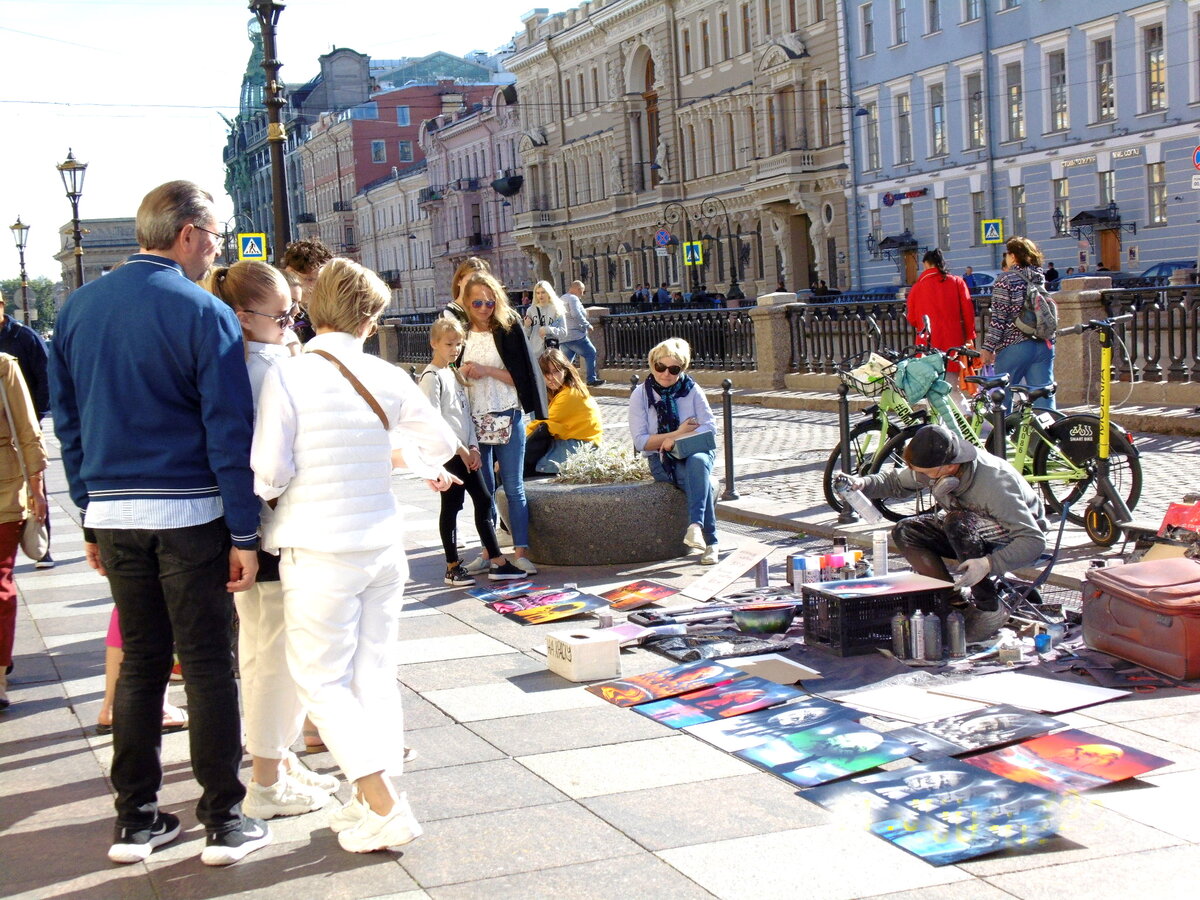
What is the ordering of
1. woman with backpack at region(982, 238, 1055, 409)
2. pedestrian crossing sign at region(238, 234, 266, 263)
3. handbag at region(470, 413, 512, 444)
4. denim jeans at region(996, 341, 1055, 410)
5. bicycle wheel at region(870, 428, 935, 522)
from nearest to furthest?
handbag at region(470, 413, 512, 444) < bicycle wheel at region(870, 428, 935, 522) < woman with backpack at region(982, 238, 1055, 409) < denim jeans at region(996, 341, 1055, 410) < pedestrian crossing sign at region(238, 234, 266, 263)

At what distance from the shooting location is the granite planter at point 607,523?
9.27 m

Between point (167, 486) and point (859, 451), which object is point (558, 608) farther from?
point (859, 451)

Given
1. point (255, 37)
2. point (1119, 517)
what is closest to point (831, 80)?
point (1119, 517)

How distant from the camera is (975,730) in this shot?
5.32m

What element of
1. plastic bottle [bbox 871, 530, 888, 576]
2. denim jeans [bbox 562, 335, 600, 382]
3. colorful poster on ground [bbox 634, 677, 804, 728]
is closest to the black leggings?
plastic bottle [bbox 871, 530, 888, 576]

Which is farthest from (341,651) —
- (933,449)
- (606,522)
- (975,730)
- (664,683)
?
(606,522)

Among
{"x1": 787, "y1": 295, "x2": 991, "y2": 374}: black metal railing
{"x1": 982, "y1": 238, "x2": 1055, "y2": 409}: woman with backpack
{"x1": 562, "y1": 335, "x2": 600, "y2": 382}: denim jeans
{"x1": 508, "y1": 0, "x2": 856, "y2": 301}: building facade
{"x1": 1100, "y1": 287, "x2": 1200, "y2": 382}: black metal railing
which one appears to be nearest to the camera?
{"x1": 982, "y1": 238, "x2": 1055, "y2": 409}: woman with backpack

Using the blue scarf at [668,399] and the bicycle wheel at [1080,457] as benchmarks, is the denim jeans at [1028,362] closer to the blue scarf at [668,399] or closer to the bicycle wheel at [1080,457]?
the bicycle wheel at [1080,457]

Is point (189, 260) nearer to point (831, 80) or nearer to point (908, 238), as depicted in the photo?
point (908, 238)

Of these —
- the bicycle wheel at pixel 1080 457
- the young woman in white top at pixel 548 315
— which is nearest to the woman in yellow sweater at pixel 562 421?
the bicycle wheel at pixel 1080 457

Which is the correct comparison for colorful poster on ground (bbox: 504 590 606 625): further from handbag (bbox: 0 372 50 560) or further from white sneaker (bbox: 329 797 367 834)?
white sneaker (bbox: 329 797 367 834)

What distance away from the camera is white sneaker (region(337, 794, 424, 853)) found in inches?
174

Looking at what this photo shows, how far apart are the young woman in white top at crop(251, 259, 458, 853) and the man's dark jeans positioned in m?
0.21

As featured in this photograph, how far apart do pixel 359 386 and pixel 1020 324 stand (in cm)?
831
